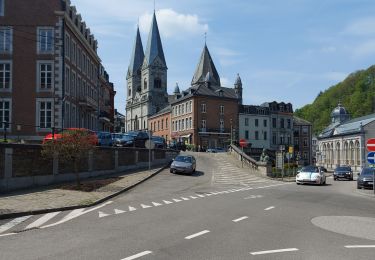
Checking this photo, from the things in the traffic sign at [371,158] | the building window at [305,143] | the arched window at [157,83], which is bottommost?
the traffic sign at [371,158]

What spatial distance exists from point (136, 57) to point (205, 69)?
30686 mm

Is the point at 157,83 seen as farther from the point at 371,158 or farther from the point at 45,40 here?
the point at 371,158

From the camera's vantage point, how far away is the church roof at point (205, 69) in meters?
111

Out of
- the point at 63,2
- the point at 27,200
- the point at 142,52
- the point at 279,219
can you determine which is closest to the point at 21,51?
the point at 63,2

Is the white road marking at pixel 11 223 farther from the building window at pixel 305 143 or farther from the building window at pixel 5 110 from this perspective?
the building window at pixel 305 143

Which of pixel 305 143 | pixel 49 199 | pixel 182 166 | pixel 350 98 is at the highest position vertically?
pixel 350 98

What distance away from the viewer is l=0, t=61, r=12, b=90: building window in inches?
1628

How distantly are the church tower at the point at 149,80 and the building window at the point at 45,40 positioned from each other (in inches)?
3081

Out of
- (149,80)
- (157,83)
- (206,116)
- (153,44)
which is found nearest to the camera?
(206,116)

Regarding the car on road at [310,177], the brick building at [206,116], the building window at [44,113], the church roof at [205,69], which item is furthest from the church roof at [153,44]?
the car on road at [310,177]

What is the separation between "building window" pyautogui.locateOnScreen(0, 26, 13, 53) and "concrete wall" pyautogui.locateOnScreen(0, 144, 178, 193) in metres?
15.7

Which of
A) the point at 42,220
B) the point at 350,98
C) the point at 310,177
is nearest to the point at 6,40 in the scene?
the point at 310,177

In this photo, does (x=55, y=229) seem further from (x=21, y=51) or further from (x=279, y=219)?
(x=21, y=51)

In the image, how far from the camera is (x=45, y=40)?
4156 cm
